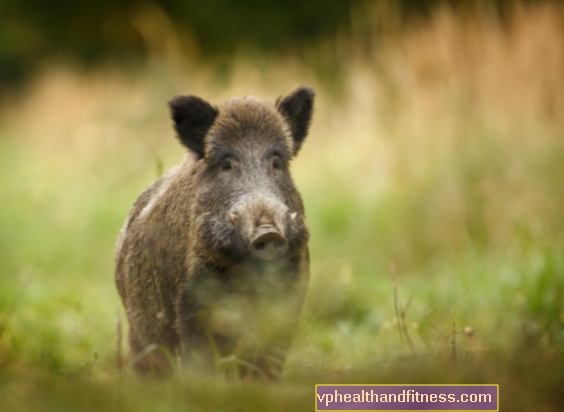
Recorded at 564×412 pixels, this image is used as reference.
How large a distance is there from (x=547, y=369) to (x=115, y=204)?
6842 millimetres

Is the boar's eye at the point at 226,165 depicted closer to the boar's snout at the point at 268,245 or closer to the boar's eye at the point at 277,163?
the boar's eye at the point at 277,163

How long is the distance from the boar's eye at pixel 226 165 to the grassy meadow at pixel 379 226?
84 cm

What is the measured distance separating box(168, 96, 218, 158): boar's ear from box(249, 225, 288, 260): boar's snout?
0.88 meters

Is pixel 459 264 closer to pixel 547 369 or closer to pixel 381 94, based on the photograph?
pixel 381 94

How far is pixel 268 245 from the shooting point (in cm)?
321

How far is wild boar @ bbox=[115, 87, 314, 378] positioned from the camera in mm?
3572

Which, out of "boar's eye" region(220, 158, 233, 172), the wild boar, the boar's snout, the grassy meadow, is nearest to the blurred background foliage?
the grassy meadow

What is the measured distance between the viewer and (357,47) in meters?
9.87

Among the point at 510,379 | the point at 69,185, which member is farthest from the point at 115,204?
the point at 510,379

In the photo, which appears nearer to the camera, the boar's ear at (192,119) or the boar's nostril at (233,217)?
the boar's nostril at (233,217)

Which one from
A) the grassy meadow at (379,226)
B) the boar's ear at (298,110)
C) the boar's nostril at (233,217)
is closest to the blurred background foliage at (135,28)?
the grassy meadow at (379,226)

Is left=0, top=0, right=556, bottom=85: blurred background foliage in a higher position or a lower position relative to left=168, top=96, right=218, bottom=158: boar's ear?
higher

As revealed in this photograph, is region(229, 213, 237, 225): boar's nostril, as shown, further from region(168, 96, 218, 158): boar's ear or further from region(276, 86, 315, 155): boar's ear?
region(276, 86, 315, 155): boar's ear

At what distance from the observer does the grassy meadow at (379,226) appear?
8.97 feet
